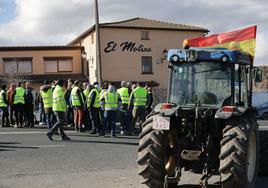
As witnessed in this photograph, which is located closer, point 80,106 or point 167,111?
point 167,111

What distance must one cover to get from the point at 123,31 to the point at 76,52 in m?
4.87

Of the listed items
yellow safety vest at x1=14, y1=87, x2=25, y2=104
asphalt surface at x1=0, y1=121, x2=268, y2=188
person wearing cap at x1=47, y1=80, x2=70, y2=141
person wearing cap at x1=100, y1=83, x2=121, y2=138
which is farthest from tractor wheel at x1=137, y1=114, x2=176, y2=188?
yellow safety vest at x1=14, y1=87, x2=25, y2=104

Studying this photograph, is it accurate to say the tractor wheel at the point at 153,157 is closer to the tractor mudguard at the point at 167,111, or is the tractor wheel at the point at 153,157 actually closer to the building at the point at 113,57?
the tractor mudguard at the point at 167,111

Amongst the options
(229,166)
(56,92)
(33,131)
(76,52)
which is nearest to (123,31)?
(76,52)

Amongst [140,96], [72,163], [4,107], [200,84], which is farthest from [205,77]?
[4,107]

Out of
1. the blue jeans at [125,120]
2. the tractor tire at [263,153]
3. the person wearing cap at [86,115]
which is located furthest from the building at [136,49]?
the tractor tire at [263,153]

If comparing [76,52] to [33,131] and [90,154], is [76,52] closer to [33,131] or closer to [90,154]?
[33,131]

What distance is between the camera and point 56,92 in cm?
1425

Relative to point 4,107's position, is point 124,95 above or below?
above

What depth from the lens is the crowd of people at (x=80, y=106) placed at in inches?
587

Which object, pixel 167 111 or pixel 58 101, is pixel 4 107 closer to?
pixel 58 101

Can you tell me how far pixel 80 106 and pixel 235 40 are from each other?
7.14 m

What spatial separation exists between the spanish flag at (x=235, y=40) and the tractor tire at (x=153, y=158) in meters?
A: 3.01

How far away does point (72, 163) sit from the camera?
10.7m
